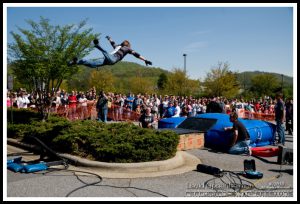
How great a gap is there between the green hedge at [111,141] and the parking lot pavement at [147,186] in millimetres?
907

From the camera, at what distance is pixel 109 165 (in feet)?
23.7

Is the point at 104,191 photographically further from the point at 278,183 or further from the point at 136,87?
the point at 136,87

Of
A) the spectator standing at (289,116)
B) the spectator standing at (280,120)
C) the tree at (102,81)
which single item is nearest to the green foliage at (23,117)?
the spectator standing at (280,120)

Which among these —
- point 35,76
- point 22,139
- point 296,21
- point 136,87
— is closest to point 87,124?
point 22,139

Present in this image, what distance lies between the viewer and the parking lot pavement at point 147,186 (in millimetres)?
5637

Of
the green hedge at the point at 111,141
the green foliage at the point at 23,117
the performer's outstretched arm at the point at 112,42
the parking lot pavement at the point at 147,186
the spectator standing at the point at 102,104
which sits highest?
the performer's outstretched arm at the point at 112,42

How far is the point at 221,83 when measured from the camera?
156 ft

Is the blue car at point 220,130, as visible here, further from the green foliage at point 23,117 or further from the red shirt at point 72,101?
the red shirt at point 72,101

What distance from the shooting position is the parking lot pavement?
564cm

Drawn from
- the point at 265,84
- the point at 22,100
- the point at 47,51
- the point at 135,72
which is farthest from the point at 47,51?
the point at 135,72

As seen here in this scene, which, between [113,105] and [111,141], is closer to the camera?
[111,141]

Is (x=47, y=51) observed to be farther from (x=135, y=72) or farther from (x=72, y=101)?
(x=135, y=72)

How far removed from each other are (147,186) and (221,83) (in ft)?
141

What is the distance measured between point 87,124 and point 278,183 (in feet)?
18.8
